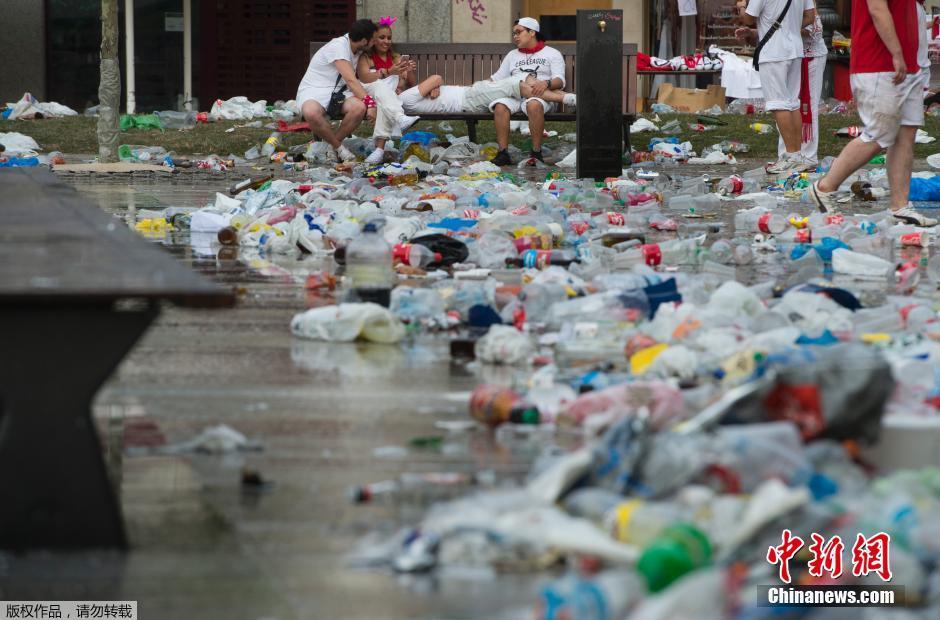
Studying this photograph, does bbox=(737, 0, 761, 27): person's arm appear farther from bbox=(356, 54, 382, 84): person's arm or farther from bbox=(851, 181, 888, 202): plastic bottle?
bbox=(356, 54, 382, 84): person's arm

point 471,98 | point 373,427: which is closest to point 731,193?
point 471,98

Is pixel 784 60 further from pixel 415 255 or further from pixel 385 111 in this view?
pixel 415 255

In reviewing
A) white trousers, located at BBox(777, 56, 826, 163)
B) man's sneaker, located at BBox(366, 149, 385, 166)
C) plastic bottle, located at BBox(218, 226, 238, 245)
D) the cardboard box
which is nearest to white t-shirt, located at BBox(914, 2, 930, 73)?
white trousers, located at BBox(777, 56, 826, 163)

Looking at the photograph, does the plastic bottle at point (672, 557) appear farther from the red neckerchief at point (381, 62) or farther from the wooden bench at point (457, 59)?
the wooden bench at point (457, 59)

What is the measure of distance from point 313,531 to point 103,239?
1.17 metres

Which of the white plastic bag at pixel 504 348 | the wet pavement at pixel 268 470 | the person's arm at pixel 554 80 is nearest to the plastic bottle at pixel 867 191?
the person's arm at pixel 554 80

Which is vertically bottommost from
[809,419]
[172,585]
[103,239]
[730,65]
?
[172,585]

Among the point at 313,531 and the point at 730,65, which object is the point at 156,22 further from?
the point at 313,531

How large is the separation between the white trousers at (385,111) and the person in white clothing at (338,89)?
0.52 feet

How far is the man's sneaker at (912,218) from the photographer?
9.19 meters

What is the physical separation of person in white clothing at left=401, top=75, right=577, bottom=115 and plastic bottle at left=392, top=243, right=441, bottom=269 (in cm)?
761

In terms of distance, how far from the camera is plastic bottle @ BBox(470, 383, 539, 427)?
4250mm

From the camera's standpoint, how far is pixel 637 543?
302 cm

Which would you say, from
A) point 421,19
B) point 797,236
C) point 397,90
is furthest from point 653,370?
point 421,19
